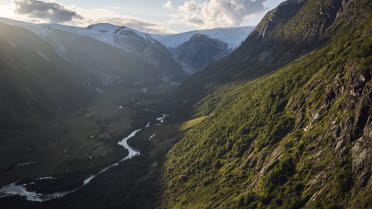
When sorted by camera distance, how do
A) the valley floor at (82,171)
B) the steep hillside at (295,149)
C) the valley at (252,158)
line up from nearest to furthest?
the steep hillside at (295,149), the valley at (252,158), the valley floor at (82,171)

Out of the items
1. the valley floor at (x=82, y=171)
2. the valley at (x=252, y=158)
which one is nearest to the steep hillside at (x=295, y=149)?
the valley at (x=252, y=158)

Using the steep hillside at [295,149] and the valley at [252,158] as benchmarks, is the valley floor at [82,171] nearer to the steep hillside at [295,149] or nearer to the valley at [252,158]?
the valley at [252,158]

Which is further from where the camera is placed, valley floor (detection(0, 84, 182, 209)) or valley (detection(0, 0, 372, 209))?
valley floor (detection(0, 84, 182, 209))

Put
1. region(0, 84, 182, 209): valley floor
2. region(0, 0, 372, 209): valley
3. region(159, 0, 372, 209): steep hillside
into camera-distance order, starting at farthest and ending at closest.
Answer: region(0, 84, 182, 209): valley floor
region(0, 0, 372, 209): valley
region(159, 0, 372, 209): steep hillside

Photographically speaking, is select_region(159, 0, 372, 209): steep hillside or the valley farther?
the valley

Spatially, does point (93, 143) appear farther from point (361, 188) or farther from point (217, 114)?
point (361, 188)

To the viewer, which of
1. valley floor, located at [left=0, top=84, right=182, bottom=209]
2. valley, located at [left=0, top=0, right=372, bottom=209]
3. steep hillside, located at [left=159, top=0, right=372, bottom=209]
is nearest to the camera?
steep hillside, located at [left=159, top=0, right=372, bottom=209]

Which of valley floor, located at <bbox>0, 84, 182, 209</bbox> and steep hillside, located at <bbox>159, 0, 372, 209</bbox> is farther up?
steep hillside, located at <bbox>159, 0, 372, 209</bbox>

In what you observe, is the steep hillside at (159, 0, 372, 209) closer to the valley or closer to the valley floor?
the valley

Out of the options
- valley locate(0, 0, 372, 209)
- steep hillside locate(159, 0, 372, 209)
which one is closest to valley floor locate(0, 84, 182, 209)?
valley locate(0, 0, 372, 209)

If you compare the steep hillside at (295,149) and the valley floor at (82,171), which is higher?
the steep hillside at (295,149)

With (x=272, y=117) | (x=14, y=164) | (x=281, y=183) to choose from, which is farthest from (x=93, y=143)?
(x=281, y=183)
